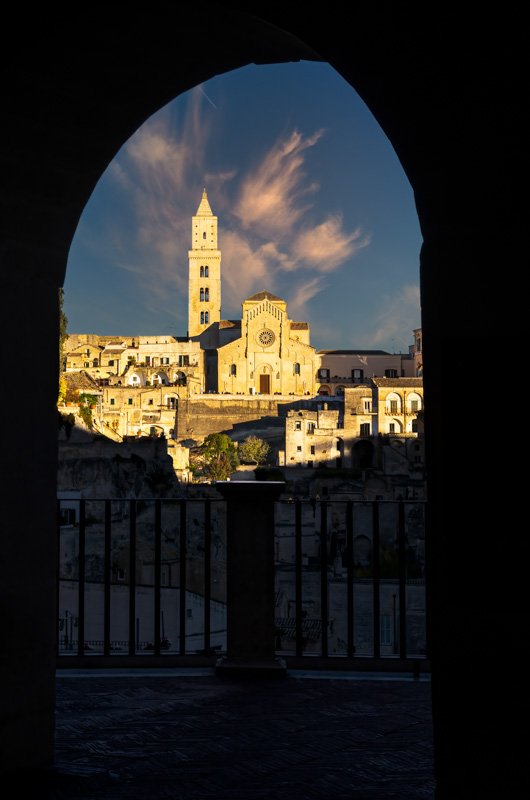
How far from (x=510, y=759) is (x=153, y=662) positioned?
287 centimetres

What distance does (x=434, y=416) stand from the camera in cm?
188

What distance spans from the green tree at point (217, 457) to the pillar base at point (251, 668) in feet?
158

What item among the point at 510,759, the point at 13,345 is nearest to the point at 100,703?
the point at 13,345

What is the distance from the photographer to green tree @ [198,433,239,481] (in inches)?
2089


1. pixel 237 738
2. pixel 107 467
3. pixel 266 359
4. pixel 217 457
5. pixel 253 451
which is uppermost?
pixel 266 359

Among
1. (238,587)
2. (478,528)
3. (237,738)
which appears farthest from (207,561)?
(478,528)

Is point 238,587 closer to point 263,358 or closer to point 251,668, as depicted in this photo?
point 251,668

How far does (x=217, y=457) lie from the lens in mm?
54438

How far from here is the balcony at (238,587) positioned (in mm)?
4105

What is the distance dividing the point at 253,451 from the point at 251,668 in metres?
52.2

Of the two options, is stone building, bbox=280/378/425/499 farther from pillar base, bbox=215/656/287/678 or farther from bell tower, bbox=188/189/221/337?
pillar base, bbox=215/656/287/678

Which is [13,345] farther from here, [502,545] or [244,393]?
[244,393]

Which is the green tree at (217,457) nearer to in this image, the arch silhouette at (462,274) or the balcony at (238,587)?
the balcony at (238,587)

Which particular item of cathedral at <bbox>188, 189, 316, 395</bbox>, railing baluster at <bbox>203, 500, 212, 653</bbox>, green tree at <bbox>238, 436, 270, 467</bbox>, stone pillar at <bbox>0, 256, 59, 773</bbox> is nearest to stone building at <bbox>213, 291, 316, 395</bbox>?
cathedral at <bbox>188, 189, 316, 395</bbox>
